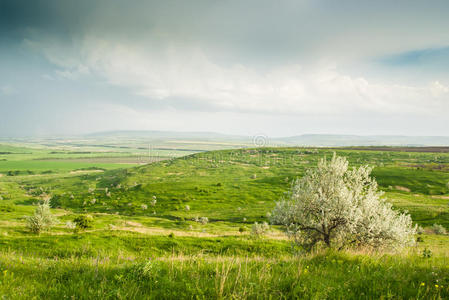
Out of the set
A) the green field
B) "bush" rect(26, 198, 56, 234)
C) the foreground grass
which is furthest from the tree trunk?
"bush" rect(26, 198, 56, 234)

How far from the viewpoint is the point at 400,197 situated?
9025 centimetres

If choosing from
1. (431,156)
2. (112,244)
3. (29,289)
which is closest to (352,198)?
(29,289)

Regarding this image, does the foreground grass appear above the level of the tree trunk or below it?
above

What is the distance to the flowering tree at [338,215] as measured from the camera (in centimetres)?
1382

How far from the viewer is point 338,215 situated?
14117 mm

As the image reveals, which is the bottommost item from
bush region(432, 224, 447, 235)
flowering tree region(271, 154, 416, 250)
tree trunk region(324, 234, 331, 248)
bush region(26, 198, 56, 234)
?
bush region(432, 224, 447, 235)

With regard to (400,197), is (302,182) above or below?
above

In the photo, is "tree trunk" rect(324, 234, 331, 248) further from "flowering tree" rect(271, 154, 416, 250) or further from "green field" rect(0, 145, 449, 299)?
"green field" rect(0, 145, 449, 299)

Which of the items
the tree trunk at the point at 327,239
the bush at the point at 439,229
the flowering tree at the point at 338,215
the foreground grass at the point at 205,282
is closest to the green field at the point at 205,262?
the foreground grass at the point at 205,282

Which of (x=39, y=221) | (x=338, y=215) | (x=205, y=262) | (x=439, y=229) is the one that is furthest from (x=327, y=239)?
(x=439, y=229)

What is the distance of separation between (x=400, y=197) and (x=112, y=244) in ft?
348

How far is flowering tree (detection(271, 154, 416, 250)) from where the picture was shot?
544 inches

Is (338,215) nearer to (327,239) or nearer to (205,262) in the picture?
(327,239)

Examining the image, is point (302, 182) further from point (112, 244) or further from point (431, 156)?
point (431, 156)
